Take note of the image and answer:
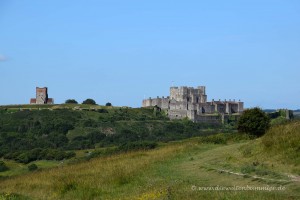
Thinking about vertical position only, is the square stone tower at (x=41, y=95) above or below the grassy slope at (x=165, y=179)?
above

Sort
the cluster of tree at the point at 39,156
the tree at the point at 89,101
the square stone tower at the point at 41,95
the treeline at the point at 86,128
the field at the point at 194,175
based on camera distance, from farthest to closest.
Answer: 1. the tree at the point at 89,101
2. the square stone tower at the point at 41,95
3. the treeline at the point at 86,128
4. the cluster of tree at the point at 39,156
5. the field at the point at 194,175

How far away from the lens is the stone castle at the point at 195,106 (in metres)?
135

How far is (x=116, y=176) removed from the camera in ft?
59.1

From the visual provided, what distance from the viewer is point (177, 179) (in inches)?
635

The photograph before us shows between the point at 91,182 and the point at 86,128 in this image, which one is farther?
the point at 86,128

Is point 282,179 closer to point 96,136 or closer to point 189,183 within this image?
point 189,183

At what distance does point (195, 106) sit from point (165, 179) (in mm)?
123356

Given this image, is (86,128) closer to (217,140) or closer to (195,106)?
(195,106)

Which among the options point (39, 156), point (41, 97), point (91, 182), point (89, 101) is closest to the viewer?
point (91, 182)

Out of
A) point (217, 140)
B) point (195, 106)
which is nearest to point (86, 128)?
point (195, 106)

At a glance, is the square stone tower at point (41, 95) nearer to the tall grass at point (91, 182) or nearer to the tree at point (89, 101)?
the tree at point (89, 101)

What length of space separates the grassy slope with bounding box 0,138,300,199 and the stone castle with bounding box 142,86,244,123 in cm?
11104

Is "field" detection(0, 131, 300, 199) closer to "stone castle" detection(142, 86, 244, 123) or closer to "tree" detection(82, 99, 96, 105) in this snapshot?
"stone castle" detection(142, 86, 244, 123)

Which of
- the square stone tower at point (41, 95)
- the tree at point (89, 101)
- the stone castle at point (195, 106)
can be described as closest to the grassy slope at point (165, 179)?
the stone castle at point (195, 106)
